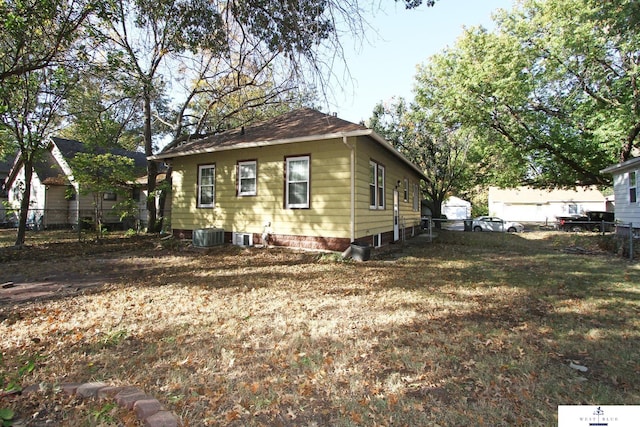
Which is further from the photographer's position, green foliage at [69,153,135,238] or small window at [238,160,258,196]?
green foliage at [69,153,135,238]

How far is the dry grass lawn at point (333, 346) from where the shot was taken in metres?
2.33

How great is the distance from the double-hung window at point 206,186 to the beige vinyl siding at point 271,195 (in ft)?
0.55

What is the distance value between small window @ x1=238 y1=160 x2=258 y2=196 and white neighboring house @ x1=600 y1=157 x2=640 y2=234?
1374cm

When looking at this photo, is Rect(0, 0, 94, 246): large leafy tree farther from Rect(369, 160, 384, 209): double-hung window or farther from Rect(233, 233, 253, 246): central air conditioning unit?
Rect(369, 160, 384, 209): double-hung window

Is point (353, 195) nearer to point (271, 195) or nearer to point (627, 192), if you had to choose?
point (271, 195)

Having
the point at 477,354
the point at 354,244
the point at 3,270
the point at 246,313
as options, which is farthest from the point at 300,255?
the point at 3,270

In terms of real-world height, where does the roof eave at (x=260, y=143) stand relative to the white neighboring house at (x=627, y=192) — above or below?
above

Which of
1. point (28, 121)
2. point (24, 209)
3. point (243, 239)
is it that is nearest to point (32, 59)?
point (28, 121)

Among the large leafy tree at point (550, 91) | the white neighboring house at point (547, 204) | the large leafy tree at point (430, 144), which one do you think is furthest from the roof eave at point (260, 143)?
the white neighboring house at point (547, 204)

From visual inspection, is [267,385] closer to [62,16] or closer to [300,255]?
[300,255]

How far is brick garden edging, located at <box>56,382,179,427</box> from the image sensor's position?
2.11 meters

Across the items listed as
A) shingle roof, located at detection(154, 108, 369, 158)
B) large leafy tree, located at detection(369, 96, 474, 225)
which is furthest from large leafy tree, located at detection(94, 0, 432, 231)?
large leafy tree, located at detection(369, 96, 474, 225)

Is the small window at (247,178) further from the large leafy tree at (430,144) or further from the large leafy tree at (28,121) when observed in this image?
the large leafy tree at (430,144)

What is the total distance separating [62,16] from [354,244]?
8.30 m
